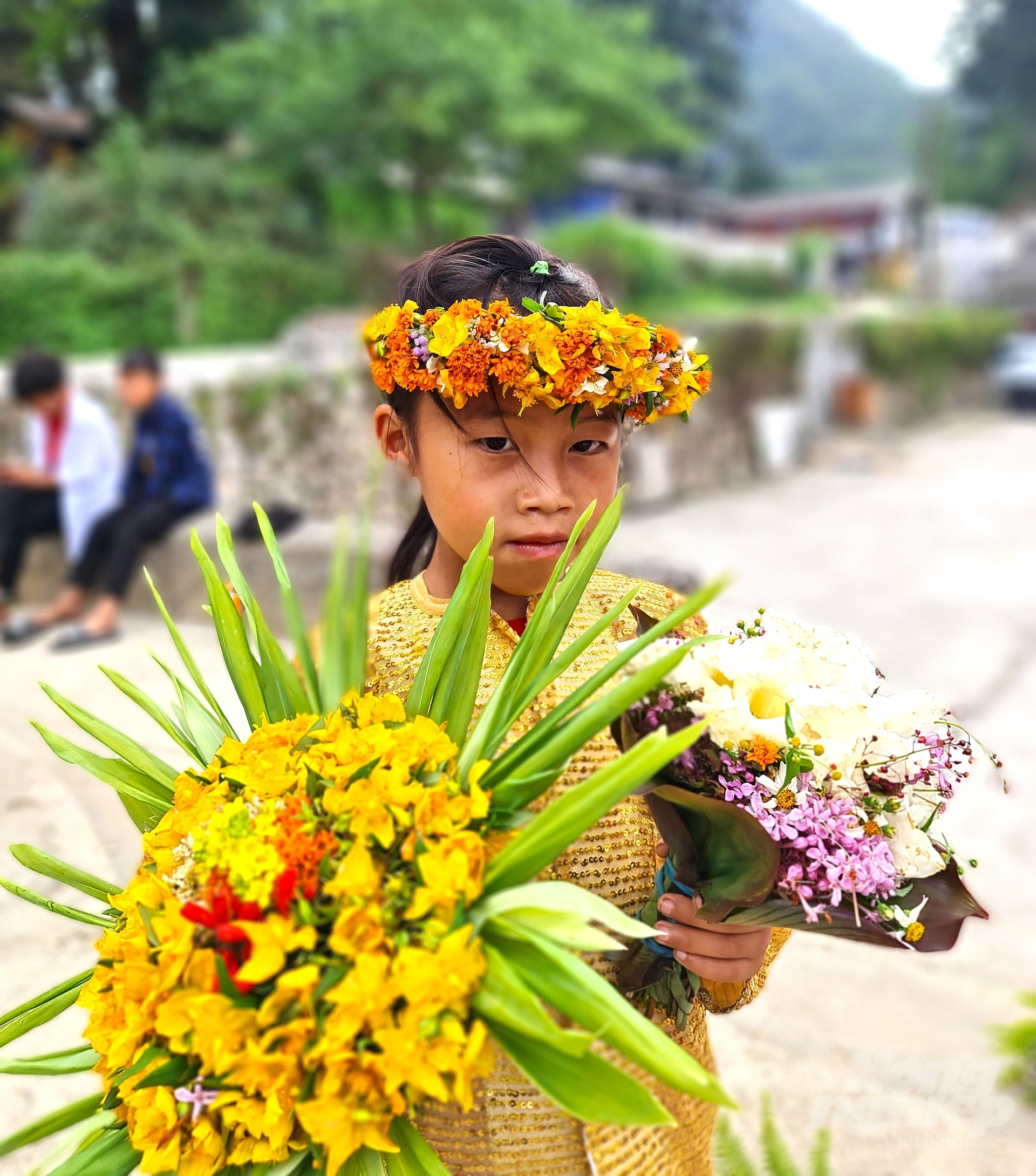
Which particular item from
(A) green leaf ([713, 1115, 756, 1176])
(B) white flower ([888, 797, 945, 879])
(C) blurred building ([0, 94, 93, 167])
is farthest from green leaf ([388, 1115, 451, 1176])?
(C) blurred building ([0, 94, 93, 167])

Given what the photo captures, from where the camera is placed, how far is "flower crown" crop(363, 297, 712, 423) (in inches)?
50.6

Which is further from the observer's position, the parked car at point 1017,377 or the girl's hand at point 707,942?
the parked car at point 1017,377

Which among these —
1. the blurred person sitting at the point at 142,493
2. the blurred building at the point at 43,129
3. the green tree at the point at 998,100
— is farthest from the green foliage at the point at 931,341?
the green tree at the point at 998,100

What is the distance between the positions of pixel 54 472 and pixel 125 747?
15.7 feet

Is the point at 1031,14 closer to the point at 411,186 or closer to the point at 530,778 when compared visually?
the point at 411,186

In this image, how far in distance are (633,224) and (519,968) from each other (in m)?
24.1

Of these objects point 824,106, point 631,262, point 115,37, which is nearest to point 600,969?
point 631,262

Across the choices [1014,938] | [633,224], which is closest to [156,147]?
[633,224]

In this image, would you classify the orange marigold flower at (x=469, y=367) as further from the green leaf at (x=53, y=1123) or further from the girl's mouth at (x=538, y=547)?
the green leaf at (x=53, y=1123)

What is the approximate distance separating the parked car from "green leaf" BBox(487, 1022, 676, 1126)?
2870cm

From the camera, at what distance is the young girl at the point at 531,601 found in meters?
1.31

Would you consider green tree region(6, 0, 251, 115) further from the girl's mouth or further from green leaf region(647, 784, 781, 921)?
green leaf region(647, 784, 781, 921)

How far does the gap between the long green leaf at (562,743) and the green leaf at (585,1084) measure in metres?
0.23

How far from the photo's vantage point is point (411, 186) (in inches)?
698
